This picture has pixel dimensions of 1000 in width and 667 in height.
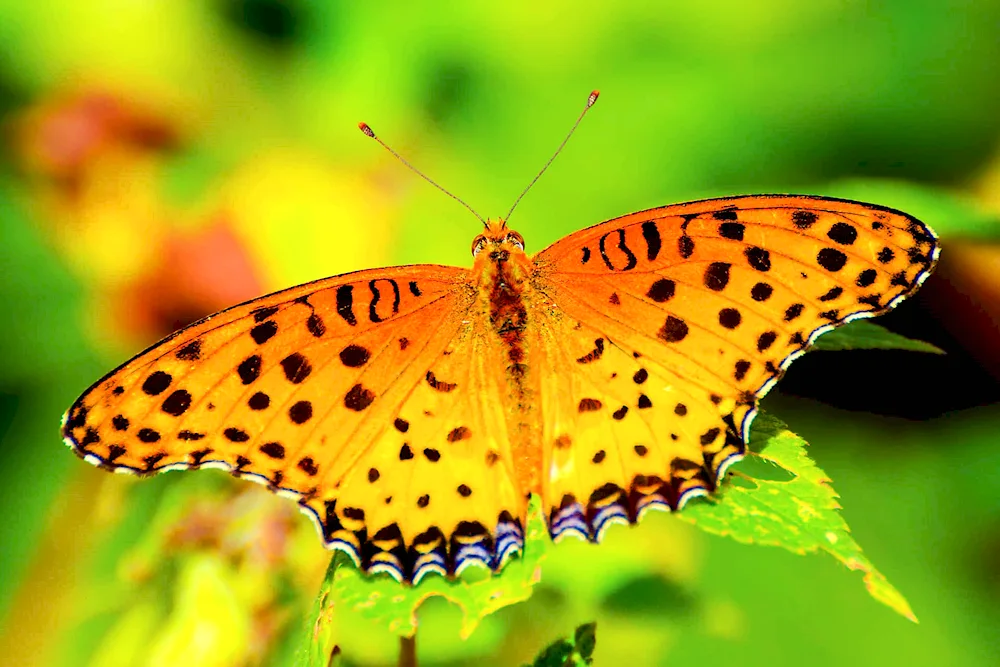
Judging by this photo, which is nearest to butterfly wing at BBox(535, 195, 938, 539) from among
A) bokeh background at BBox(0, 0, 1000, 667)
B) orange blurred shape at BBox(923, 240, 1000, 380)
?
bokeh background at BBox(0, 0, 1000, 667)

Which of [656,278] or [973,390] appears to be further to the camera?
[973,390]

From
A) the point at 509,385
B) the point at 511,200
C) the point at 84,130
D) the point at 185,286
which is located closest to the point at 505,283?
the point at 509,385

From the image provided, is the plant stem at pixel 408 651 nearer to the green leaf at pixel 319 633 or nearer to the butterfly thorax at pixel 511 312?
the green leaf at pixel 319 633

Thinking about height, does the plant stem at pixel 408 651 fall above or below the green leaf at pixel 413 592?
below

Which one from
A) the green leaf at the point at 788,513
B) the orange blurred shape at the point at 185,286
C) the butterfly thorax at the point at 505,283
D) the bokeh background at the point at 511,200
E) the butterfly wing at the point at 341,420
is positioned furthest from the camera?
the orange blurred shape at the point at 185,286

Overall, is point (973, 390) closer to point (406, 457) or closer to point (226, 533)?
point (406, 457)

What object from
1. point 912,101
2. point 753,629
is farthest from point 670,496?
point 912,101

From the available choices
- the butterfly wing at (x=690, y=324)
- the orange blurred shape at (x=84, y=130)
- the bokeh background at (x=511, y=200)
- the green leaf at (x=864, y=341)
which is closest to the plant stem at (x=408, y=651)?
the butterfly wing at (x=690, y=324)
